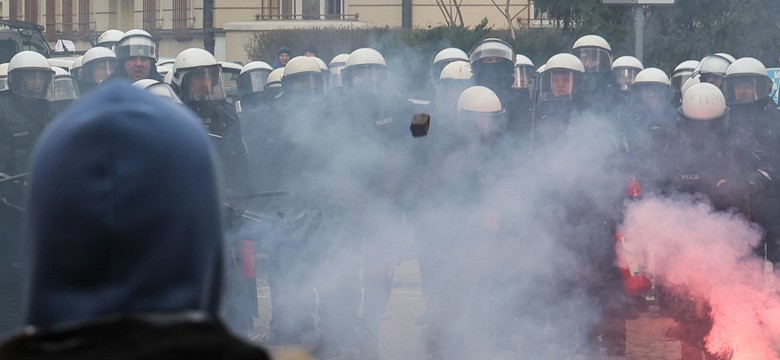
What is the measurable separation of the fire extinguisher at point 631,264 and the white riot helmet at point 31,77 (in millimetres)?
3920

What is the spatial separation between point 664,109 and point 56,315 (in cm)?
882

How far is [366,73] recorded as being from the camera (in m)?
9.29

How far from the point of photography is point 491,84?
9617 millimetres

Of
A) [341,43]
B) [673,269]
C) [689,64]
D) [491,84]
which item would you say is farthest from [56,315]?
[341,43]

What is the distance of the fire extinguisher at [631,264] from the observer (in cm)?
782

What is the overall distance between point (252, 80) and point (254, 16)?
21.3m

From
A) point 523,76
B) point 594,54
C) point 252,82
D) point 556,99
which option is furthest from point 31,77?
point 594,54

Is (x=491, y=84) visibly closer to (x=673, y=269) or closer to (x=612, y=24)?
(x=673, y=269)

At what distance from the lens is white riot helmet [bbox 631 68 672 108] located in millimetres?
10297

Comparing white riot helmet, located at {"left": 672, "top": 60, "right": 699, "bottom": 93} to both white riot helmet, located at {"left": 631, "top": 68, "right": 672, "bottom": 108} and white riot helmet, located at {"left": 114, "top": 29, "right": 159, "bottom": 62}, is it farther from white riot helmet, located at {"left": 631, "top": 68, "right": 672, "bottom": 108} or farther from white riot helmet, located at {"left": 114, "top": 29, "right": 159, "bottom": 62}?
white riot helmet, located at {"left": 114, "top": 29, "right": 159, "bottom": 62}

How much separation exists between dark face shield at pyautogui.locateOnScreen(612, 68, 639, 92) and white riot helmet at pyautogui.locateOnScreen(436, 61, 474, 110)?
2.24 metres

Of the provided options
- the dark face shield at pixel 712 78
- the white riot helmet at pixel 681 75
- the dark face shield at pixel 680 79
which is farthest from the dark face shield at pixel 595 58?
the dark face shield at pixel 680 79

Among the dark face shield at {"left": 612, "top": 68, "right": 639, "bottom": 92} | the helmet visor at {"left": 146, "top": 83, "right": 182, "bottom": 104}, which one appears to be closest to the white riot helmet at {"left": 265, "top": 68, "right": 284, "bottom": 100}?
the helmet visor at {"left": 146, "top": 83, "right": 182, "bottom": 104}

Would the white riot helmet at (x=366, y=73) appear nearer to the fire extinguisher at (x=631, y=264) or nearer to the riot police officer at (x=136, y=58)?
the riot police officer at (x=136, y=58)
